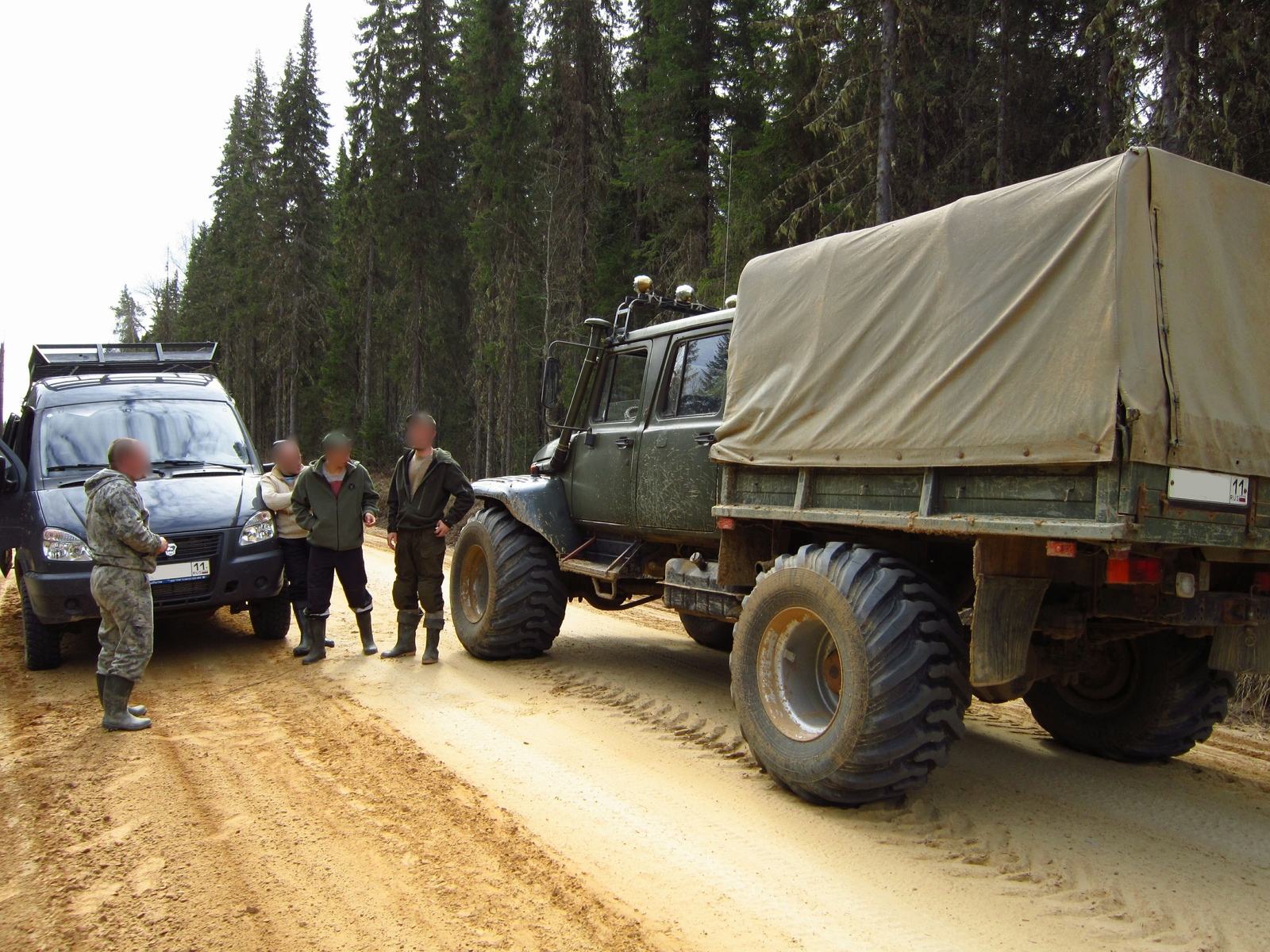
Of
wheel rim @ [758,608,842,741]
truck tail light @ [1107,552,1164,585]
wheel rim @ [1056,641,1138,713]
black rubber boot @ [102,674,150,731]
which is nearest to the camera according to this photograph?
truck tail light @ [1107,552,1164,585]

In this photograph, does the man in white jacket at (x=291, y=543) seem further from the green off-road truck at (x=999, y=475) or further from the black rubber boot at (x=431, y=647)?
the green off-road truck at (x=999, y=475)

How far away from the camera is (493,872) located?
3387 millimetres

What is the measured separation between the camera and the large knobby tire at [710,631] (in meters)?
7.71

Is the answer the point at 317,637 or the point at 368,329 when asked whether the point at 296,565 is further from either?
the point at 368,329

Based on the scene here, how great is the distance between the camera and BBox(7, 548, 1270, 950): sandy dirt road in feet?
10.0

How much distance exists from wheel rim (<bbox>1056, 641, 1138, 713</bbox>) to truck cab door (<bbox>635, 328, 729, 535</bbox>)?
227cm

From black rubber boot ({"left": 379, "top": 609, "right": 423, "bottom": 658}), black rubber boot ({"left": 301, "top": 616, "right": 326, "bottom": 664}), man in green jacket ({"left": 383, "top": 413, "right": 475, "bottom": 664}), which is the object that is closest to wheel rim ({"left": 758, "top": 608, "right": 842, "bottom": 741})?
man in green jacket ({"left": 383, "top": 413, "right": 475, "bottom": 664})

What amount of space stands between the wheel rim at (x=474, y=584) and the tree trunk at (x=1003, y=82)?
12332 mm

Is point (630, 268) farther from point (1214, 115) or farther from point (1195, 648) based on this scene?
point (1195, 648)

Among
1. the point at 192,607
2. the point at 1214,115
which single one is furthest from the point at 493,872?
the point at 1214,115

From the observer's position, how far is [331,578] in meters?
7.11

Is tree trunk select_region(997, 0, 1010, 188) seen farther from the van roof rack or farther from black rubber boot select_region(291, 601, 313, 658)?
black rubber boot select_region(291, 601, 313, 658)

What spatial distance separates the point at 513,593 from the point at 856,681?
3.59 m

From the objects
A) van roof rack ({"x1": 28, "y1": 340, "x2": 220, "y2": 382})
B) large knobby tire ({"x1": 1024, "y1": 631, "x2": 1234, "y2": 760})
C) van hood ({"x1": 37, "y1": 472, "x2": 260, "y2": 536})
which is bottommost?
large knobby tire ({"x1": 1024, "y1": 631, "x2": 1234, "y2": 760})
